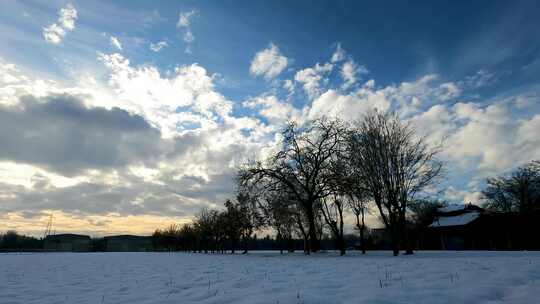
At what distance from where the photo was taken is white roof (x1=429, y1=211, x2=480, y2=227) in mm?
46675

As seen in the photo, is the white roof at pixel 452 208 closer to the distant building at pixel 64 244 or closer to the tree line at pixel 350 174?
the tree line at pixel 350 174

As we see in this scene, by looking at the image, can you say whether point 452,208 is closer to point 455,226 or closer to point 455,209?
point 455,209

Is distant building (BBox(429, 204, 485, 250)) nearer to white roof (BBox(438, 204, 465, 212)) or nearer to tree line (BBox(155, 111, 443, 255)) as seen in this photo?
white roof (BBox(438, 204, 465, 212))

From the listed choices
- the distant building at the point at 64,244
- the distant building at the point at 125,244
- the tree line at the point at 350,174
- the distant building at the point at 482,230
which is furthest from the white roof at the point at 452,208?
the distant building at the point at 64,244

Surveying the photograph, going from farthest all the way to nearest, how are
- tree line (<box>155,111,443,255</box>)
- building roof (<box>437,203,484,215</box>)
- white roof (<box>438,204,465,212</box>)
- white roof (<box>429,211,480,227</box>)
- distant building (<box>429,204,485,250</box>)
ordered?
white roof (<box>438,204,465,212</box>) < building roof (<box>437,203,484,215</box>) < white roof (<box>429,211,480,227</box>) < distant building (<box>429,204,485,250</box>) < tree line (<box>155,111,443,255</box>)

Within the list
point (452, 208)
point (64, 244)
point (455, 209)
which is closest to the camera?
point (455, 209)

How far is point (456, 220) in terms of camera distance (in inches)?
1957

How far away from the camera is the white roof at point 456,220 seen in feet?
153

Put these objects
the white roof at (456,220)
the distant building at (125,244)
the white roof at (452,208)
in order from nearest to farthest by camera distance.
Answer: the white roof at (456,220), the white roof at (452,208), the distant building at (125,244)

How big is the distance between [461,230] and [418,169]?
80.3ft

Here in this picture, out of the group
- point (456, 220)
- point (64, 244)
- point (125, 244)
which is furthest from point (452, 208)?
point (64, 244)

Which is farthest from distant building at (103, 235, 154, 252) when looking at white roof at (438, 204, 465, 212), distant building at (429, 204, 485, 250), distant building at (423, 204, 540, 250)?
distant building at (423, 204, 540, 250)

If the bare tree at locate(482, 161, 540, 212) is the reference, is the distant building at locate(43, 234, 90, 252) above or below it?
below

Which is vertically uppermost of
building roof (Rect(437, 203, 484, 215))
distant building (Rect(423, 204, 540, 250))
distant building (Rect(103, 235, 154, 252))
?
building roof (Rect(437, 203, 484, 215))
